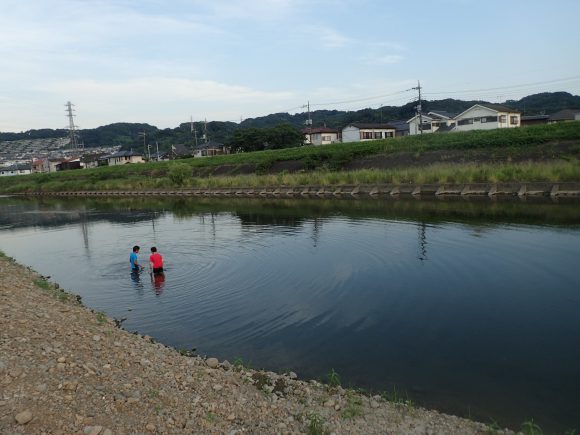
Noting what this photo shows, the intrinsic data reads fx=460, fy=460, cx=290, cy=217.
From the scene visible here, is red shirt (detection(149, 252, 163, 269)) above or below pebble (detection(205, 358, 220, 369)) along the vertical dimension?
above

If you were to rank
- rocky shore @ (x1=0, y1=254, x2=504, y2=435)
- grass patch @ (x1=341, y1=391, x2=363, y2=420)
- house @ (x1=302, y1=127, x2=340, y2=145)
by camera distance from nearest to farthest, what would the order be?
rocky shore @ (x1=0, y1=254, x2=504, y2=435)
grass patch @ (x1=341, y1=391, x2=363, y2=420)
house @ (x1=302, y1=127, x2=340, y2=145)

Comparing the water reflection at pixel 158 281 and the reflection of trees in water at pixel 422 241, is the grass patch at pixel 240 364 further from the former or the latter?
the reflection of trees in water at pixel 422 241

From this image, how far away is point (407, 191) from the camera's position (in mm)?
40062

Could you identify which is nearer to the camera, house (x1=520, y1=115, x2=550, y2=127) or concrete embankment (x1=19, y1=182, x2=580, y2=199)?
concrete embankment (x1=19, y1=182, x2=580, y2=199)

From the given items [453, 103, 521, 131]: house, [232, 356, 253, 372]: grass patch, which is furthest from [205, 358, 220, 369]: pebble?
[453, 103, 521, 131]: house

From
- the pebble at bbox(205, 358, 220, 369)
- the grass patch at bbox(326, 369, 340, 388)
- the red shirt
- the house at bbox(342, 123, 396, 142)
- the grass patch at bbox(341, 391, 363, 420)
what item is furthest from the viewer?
the house at bbox(342, 123, 396, 142)

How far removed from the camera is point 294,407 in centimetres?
734

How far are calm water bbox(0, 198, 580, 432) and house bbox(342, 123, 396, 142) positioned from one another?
57.3 metres

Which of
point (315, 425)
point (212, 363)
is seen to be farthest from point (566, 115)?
point (315, 425)

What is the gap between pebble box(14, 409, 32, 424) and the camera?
590cm

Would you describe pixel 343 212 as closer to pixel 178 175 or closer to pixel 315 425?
pixel 315 425

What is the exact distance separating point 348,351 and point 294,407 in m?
3.15

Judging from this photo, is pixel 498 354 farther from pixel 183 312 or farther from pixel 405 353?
pixel 183 312

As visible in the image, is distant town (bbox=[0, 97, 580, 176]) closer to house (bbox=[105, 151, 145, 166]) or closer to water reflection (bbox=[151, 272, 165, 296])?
house (bbox=[105, 151, 145, 166])
